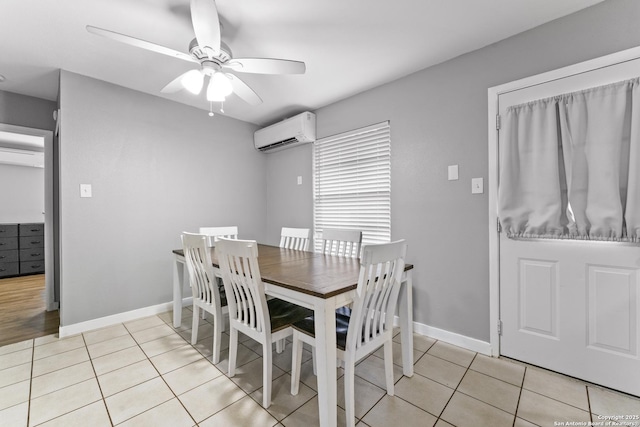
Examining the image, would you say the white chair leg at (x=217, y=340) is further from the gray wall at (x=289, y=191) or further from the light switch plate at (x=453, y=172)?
the light switch plate at (x=453, y=172)

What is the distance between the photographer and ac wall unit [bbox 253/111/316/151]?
3322mm

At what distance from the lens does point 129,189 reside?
2.87 m

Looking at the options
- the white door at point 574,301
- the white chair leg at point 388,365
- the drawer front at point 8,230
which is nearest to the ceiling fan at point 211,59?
the white door at point 574,301

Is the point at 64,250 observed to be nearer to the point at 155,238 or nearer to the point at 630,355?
the point at 155,238

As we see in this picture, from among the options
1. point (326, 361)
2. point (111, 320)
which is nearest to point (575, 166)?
point (326, 361)

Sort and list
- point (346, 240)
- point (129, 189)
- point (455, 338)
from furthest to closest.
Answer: point (129, 189) < point (346, 240) < point (455, 338)

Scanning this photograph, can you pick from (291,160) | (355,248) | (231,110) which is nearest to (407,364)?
(355,248)

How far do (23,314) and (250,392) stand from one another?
3.15m

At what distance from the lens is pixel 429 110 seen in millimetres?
2420

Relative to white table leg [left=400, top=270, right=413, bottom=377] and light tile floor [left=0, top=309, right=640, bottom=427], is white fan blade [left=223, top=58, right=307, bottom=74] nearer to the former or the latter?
white table leg [left=400, top=270, right=413, bottom=377]

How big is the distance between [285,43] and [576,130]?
2.09 metres

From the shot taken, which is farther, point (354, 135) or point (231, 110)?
point (231, 110)

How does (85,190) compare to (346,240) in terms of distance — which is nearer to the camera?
(346,240)

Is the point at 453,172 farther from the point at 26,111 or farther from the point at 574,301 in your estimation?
the point at 26,111
